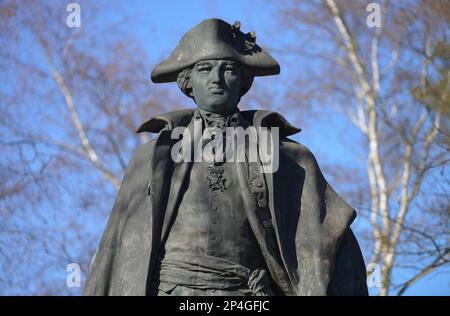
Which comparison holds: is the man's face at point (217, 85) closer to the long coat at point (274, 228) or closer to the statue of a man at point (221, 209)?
the statue of a man at point (221, 209)

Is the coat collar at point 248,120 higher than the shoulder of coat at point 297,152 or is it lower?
higher

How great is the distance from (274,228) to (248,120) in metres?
0.70

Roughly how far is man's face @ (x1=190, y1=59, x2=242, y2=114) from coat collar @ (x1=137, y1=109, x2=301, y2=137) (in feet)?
0.48

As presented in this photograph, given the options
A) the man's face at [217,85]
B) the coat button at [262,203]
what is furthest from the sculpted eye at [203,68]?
the coat button at [262,203]

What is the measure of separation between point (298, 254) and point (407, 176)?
10541mm

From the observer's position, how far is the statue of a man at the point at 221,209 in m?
7.97

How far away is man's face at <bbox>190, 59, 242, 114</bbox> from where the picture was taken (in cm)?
834

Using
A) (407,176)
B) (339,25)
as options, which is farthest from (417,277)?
(339,25)

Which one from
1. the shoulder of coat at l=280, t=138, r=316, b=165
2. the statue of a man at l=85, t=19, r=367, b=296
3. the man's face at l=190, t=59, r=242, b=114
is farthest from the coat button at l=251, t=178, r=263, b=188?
the man's face at l=190, t=59, r=242, b=114
